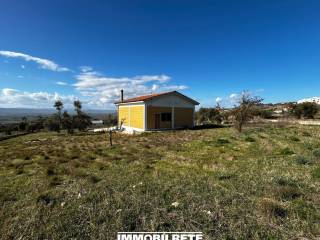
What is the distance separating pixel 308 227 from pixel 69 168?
665 centimetres

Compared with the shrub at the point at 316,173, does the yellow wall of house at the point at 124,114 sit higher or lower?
higher

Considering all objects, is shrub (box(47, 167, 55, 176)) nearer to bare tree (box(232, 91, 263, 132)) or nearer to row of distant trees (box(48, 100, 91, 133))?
bare tree (box(232, 91, 263, 132))

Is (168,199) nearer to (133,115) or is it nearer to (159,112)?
(159,112)

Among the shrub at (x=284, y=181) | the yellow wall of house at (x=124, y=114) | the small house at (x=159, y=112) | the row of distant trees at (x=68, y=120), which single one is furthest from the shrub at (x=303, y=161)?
the row of distant trees at (x=68, y=120)

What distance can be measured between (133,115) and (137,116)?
38.1 inches

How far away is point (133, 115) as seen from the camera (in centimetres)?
2148

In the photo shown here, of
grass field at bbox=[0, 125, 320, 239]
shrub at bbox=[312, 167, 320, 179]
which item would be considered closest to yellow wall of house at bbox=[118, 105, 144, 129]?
grass field at bbox=[0, 125, 320, 239]

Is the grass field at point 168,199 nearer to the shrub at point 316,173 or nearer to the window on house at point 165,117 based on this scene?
the shrub at point 316,173

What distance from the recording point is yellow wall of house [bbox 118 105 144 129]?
19953mm

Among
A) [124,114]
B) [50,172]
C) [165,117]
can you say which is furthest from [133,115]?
[50,172]

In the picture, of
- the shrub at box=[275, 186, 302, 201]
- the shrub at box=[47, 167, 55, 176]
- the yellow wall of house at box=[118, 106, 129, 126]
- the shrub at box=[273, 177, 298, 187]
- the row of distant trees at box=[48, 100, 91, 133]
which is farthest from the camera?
the row of distant trees at box=[48, 100, 91, 133]

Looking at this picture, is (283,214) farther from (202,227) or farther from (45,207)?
(45,207)

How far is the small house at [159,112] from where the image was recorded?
19.7 meters

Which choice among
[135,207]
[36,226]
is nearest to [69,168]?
[36,226]
